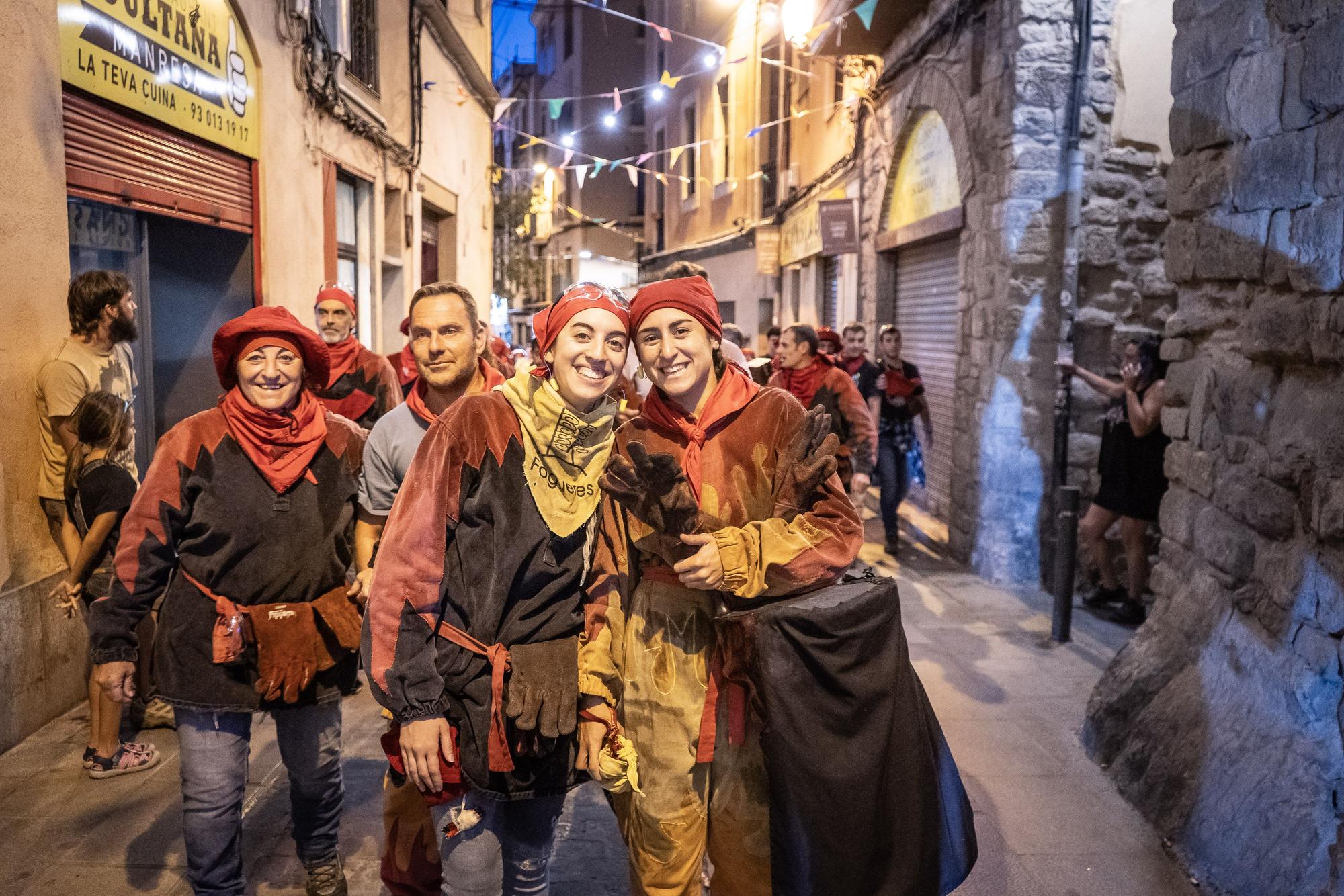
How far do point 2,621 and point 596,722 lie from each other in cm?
314

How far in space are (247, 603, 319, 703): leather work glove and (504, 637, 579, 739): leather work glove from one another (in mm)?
844

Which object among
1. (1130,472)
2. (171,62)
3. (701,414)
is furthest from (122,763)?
(1130,472)

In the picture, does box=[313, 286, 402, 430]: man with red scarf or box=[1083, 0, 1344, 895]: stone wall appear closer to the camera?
box=[1083, 0, 1344, 895]: stone wall

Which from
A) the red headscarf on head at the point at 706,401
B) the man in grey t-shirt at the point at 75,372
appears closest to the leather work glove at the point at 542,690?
the red headscarf on head at the point at 706,401

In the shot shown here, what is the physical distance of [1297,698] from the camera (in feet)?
9.82

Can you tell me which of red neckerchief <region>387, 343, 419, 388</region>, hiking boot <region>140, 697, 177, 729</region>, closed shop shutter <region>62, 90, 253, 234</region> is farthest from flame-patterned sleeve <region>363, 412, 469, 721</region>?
closed shop shutter <region>62, 90, 253, 234</region>

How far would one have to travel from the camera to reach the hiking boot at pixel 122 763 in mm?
3973

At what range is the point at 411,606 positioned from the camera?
223cm

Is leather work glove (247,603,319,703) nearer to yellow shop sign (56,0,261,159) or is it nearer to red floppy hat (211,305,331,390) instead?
red floppy hat (211,305,331,390)

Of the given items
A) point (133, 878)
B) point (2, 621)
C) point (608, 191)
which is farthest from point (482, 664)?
point (608, 191)

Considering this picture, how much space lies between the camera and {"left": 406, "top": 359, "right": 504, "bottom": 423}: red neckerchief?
3.16 m

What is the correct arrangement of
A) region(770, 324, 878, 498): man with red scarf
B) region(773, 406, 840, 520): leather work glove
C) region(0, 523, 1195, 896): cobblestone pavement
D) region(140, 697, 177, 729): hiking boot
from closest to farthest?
1. region(773, 406, 840, 520): leather work glove
2. region(0, 523, 1195, 896): cobblestone pavement
3. region(140, 697, 177, 729): hiking boot
4. region(770, 324, 878, 498): man with red scarf

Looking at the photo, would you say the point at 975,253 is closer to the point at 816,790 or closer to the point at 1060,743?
the point at 1060,743

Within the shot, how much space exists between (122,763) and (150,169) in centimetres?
341
